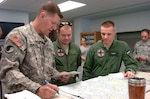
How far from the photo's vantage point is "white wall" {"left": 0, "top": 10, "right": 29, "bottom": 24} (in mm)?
5340

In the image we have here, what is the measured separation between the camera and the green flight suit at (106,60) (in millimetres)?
1861

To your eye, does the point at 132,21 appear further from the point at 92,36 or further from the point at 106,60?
the point at 106,60

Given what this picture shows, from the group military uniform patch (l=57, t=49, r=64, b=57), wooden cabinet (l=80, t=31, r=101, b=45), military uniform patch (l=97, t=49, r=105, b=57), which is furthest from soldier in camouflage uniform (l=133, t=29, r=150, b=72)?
wooden cabinet (l=80, t=31, r=101, b=45)

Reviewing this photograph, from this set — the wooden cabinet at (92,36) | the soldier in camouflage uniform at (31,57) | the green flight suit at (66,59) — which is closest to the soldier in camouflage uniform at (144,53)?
the green flight suit at (66,59)

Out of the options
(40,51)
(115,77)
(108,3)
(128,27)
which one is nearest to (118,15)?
(128,27)

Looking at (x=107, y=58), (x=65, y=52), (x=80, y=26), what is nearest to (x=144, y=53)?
(x=107, y=58)

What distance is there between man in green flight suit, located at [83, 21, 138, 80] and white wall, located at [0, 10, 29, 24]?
169 inches

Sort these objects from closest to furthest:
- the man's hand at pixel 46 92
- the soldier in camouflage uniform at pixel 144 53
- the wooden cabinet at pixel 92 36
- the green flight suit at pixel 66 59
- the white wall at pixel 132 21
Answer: the man's hand at pixel 46 92 → the green flight suit at pixel 66 59 → the soldier in camouflage uniform at pixel 144 53 → the white wall at pixel 132 21 → the wooden cabinet at pixel 92 36

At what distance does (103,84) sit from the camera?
1317 mm

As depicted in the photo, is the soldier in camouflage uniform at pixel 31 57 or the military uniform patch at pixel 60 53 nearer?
the soldier in camouflage uniform at pixel 31 57

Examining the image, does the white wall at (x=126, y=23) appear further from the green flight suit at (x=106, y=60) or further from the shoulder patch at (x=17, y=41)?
the shoulder patch at (x=17, y=41)

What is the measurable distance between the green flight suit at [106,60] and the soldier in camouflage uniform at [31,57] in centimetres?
67

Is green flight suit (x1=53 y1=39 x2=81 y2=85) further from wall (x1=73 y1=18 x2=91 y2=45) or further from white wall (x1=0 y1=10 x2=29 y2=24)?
wall (x1=73 y1=18 x2=91 y2=45)

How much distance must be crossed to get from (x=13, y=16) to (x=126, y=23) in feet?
12.5
